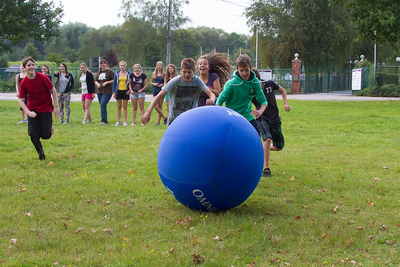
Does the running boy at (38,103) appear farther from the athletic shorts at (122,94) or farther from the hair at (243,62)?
the athletic shorts at (122,94)

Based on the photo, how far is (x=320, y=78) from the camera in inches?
1813

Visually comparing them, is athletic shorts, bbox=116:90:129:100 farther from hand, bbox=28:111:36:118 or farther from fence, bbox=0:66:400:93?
fence, bbox=0:66:400:93

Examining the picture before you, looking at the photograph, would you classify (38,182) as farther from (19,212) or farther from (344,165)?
(344,165)

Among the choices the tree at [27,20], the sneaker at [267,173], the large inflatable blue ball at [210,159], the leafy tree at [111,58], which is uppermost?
the leafy tree at [111,58]

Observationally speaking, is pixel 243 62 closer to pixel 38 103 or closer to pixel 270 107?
pixel 270 107

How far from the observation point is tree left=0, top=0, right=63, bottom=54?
21.6 meters

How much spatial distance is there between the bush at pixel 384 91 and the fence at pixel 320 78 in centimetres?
125

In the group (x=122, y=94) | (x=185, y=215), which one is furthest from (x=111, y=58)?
(x=185, y=215)

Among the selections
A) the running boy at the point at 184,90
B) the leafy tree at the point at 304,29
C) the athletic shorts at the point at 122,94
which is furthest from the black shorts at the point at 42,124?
the leafy tree at the point at 304,29

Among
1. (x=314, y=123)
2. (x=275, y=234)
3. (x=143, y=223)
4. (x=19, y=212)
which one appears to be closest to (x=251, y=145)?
(x=275, y=234)

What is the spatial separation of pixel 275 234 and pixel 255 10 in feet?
168

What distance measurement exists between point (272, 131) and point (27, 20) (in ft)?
66.5

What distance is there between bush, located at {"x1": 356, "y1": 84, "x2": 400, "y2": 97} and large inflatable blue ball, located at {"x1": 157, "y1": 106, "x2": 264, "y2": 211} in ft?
105

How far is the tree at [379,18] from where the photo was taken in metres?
22.6
